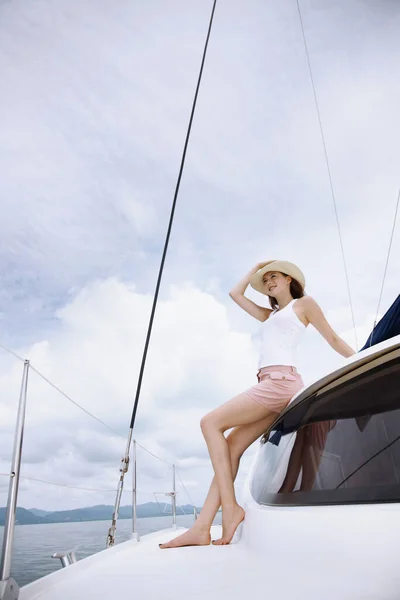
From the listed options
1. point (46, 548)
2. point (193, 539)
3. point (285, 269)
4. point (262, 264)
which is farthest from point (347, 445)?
point (46, 548)

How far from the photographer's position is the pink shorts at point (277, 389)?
205cm

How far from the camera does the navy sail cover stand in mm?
1761

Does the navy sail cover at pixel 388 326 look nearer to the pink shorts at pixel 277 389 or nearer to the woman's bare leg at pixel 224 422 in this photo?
the pink shorts at pixel 277 389

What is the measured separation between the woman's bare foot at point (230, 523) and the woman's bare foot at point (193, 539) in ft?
0.15

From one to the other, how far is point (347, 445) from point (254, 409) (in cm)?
81

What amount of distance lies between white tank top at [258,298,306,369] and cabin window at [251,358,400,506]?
650 mm

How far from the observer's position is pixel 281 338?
2.25 meters

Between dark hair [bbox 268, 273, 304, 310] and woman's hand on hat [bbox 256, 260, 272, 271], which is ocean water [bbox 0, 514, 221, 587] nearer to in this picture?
dark hair [bbox 268, 273, 304, 310]

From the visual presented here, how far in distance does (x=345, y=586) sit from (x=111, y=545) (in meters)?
1.62

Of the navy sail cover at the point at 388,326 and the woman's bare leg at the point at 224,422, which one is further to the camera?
the woman's bare leg at the point at 224,422

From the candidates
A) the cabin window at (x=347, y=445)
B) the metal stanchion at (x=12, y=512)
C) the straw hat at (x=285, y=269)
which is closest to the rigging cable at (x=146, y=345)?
the straw hat at (x=285, y=269)

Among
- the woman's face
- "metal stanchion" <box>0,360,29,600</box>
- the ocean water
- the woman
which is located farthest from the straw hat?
"metal stanchion" <box>0,360,29,600</box>

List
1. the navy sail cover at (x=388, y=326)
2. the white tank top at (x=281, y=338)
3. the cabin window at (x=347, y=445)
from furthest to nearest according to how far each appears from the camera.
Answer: the white tank top at (x=281, y=338) → the navy sail cover at (x=388, y=326) → the cabin window at (x=347, y=445)

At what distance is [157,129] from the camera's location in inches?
272
